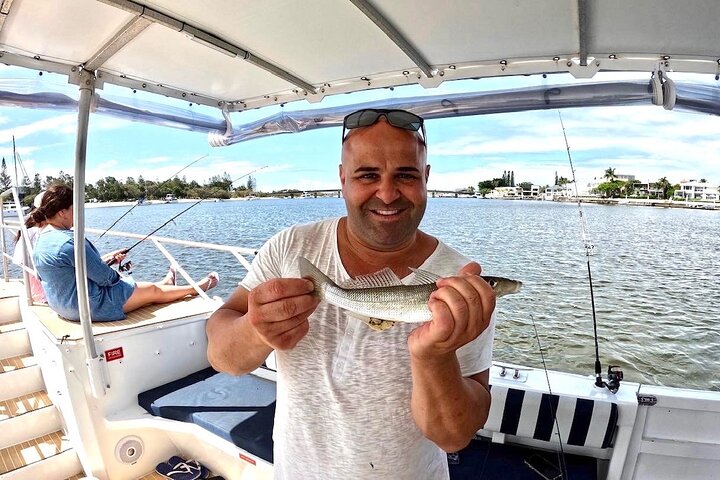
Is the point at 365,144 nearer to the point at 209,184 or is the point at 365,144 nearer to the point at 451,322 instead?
the point at 451,322

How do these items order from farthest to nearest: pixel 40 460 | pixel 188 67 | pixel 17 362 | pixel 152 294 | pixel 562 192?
pixel 17 362
pixel 152 294
pixel 562 192
pixel 40 460
pixel 188 67

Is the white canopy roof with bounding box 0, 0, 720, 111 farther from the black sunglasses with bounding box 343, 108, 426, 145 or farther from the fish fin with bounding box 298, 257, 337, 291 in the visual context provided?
the fish fin with bounding box 298, 257, 337, 291

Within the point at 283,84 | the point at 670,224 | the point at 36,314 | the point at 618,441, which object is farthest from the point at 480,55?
the point at 670,224

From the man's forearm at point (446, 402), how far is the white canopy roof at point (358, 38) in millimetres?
1661

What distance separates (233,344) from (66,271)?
3.35 metres

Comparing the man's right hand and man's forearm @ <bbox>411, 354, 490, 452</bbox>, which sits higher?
the man's right hand

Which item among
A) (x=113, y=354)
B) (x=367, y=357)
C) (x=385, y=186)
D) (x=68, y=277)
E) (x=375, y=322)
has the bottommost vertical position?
(x=113, y=354)

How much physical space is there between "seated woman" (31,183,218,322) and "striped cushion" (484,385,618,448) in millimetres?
3643

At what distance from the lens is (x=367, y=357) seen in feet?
4.40

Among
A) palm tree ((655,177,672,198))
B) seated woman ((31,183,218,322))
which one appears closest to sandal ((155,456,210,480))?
seated woman ((31,183,218,322))

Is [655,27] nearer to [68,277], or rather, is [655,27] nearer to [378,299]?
[378,299]

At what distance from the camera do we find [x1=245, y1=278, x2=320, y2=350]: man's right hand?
1.12 meters

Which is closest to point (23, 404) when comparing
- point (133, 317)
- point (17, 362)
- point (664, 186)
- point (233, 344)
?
point (17, 362)

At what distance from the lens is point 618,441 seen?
3.02m
